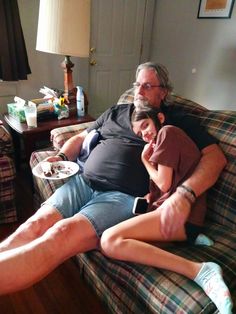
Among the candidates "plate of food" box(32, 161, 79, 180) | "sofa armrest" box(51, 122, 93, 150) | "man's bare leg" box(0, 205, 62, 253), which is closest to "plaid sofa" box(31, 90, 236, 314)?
"plate of food" box(32, 161, 79, 180)

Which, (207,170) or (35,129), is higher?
(207,170)

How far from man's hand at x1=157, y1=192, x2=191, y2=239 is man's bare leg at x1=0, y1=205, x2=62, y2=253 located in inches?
20.1

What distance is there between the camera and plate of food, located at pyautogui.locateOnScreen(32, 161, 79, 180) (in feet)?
4.76

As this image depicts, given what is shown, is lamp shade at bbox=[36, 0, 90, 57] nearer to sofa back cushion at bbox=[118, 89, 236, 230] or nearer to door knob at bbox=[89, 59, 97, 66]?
door knob at bbox=[89, 59, 97, 66]

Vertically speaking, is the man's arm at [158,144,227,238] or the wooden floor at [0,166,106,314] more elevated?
the man's arm at [158,144,227,238]

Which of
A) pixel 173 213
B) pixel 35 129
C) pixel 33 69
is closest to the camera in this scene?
pixel 173 213

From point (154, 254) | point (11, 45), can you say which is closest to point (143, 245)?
point (154, 254)

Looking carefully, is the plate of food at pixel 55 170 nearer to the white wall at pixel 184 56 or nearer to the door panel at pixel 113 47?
the white wall at pixel 184 56

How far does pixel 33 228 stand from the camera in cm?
124

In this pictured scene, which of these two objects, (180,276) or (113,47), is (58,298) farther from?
(113,47)

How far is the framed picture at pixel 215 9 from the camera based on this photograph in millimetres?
2467

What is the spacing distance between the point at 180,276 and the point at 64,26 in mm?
1781

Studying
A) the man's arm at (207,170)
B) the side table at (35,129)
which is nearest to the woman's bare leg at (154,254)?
the man's arm at (207,170)

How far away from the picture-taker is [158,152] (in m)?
1.21
